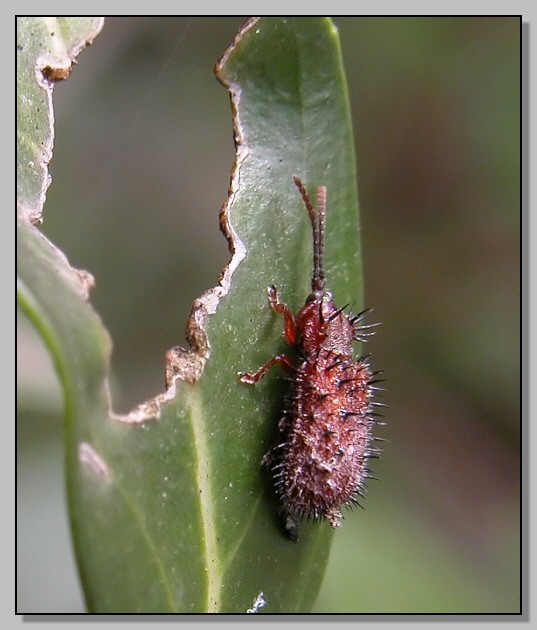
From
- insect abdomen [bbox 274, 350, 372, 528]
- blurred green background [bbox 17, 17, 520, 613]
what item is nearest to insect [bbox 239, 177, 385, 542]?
insect abdomen [bbox 274, 350, 372, 528]

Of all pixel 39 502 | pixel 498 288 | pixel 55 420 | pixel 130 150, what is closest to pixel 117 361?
pixel 55 420

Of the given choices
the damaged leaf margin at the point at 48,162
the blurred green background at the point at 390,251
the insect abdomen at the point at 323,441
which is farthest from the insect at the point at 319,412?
the blurred green background at the point at 390,251

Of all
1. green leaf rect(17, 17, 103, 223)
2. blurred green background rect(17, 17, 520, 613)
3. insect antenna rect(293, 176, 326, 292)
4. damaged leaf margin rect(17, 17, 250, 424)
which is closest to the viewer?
damaged leaf margin rect(17, 17, 250, 424)

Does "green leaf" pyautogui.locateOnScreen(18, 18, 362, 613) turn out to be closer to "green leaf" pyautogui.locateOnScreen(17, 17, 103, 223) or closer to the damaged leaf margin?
the damaged leaf margin

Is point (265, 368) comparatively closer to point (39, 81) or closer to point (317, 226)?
point (317, 226)

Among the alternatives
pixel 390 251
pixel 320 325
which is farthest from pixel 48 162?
pixel 390 251

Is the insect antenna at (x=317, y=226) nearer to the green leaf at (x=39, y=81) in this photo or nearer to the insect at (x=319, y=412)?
the insect at (x=319, y=412)

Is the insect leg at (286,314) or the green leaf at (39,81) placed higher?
the green leaf at (39,81)
